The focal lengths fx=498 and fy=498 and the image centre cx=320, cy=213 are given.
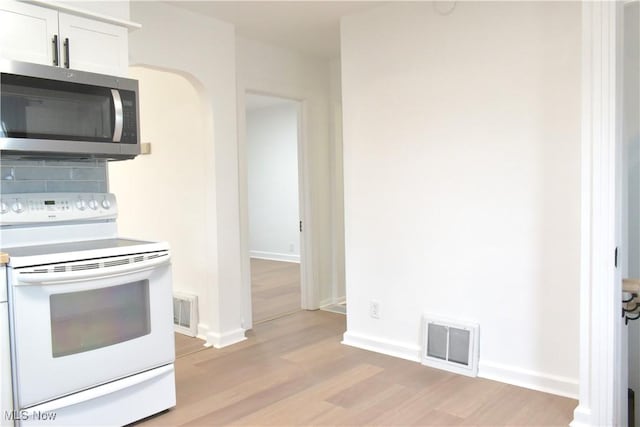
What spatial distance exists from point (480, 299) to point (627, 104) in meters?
1.43

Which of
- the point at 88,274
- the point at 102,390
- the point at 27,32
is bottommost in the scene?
the point at 102,390

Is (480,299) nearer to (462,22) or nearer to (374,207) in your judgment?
(374,207)

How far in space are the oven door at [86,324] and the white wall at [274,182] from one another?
17.6ft

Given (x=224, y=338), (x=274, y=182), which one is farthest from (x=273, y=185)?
(x=224, y=338)

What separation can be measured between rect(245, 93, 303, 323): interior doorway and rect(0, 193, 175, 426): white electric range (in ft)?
15.2

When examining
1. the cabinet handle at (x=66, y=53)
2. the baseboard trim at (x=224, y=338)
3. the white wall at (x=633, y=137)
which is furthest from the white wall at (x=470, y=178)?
the cabinet handle at (x=66, y=53)

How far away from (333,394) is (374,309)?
0.88m

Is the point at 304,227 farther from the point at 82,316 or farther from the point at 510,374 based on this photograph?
the point at 82,316

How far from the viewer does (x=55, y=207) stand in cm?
261

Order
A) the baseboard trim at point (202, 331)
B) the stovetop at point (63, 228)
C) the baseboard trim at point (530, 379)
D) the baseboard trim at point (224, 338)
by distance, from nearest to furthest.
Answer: the stovetop at point (63, 228), the baseboard trim at point (530, 379), the baseboard trim at point (224, 338), the baseboard trim at point (202, 331)

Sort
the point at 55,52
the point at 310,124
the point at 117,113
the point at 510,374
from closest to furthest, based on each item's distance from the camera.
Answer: the point at 55,52, the point at 117,113, the point at 510,374, the point at 310,124

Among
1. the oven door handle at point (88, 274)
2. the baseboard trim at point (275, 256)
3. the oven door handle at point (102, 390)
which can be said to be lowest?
the baseboard trim at point (275, 256)

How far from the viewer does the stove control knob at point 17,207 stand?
8.11ft

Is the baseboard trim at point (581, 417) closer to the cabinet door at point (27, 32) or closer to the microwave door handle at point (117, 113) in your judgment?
the microwave door handle at point (117, 113)
